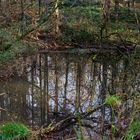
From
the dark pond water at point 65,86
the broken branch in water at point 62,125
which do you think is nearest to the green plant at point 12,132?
the broken branch in water at point 62,125

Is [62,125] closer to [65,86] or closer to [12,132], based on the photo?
[12,132]

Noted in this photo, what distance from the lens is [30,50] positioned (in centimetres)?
1664

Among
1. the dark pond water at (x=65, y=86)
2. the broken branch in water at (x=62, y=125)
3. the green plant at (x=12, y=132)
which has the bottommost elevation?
the dark pond water at (x=65, y=86)

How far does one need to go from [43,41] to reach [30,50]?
53.5 inches

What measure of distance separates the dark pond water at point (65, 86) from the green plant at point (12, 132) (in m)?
1.38

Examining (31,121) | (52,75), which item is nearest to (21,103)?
(31,121)

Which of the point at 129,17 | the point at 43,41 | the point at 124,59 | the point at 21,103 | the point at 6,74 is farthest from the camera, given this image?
the point at 129,17

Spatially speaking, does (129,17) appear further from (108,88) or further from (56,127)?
(56,127)

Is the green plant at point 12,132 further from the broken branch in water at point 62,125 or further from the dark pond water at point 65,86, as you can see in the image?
the dark pond water at point 65,86

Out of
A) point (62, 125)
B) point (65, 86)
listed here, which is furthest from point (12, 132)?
point (65, 86)

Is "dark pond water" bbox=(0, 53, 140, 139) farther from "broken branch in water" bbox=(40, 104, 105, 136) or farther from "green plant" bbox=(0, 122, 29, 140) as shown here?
"green plant" bbox=(0, 122, 29, 140)

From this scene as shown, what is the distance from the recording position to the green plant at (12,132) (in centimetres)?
680

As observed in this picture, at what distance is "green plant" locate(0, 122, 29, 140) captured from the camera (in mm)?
6799

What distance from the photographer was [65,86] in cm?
1193
